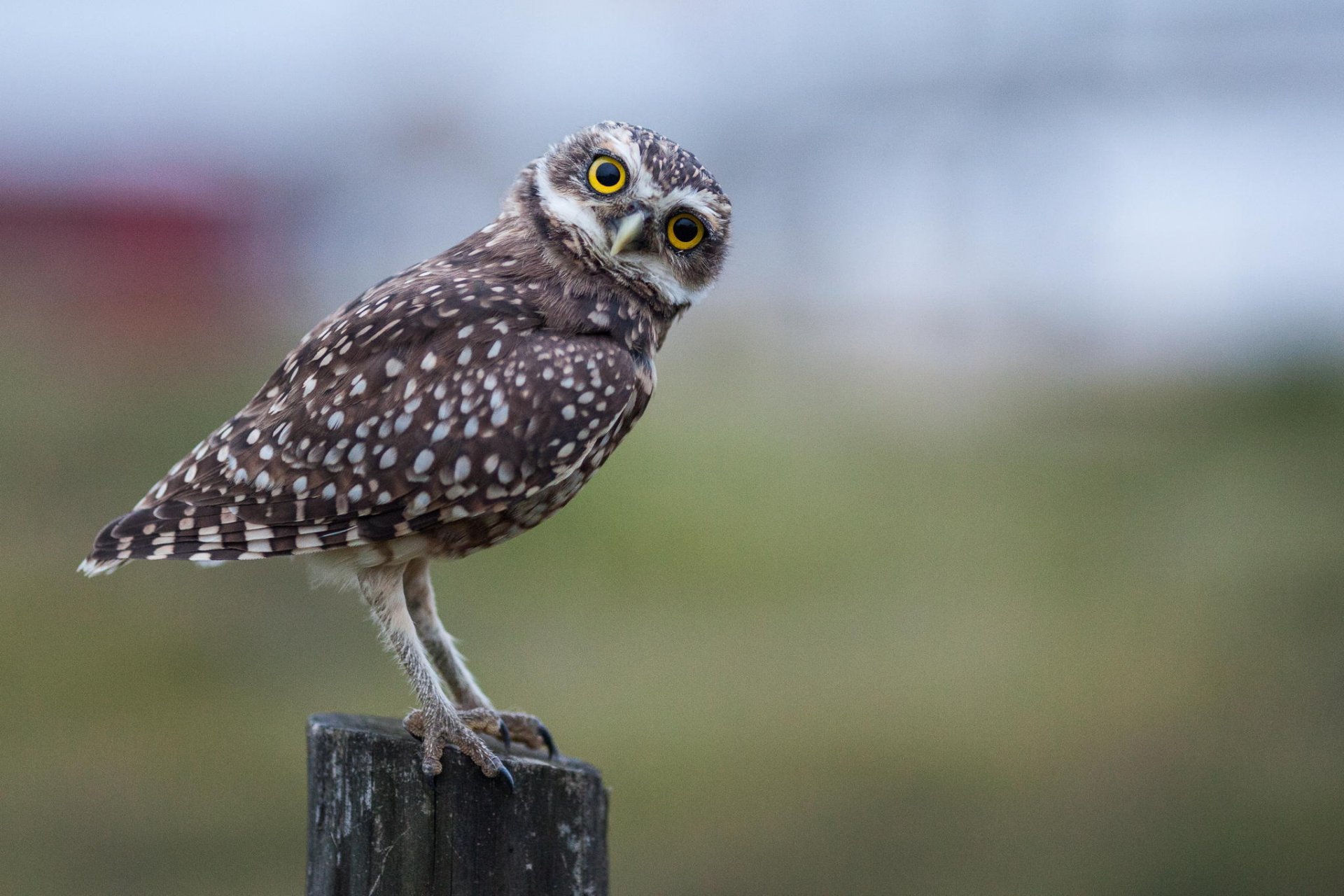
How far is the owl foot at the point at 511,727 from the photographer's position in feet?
10.8

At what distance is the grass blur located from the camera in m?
6.06

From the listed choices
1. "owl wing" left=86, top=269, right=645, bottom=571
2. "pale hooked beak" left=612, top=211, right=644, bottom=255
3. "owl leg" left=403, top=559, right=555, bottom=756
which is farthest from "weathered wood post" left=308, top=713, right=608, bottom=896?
"pale hooked beak" left=612, top=211, right=644, bottom=255

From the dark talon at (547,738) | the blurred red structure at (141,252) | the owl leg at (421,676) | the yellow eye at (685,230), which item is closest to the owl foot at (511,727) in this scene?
the dark talon at (547,738)

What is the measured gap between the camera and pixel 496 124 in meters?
20.5

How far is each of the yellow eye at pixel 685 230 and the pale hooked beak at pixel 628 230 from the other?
9 cm

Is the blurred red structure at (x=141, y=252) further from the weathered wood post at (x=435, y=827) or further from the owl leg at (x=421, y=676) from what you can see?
the weathered wood post at (x=435, y=827)

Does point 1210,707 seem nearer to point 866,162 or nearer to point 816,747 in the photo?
point 816,747

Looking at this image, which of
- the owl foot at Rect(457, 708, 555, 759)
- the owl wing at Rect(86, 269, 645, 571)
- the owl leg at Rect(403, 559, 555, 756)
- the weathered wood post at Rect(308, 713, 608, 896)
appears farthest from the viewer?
the owl leg at Rect(403, 559, 555, 756)

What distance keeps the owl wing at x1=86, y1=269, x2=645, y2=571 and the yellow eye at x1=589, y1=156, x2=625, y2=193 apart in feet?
1.32

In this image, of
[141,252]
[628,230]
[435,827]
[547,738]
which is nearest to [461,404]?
[628,230]

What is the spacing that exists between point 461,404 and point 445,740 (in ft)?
2.51

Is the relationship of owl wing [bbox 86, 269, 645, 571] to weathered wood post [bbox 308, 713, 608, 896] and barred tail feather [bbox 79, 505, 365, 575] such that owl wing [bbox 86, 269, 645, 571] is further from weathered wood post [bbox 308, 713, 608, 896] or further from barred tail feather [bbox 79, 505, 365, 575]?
weathered wood post [bbox 308, 713, 608, 896]

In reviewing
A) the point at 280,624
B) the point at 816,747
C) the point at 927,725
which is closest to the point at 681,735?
the point at 816,747

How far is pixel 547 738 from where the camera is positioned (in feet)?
11.2
